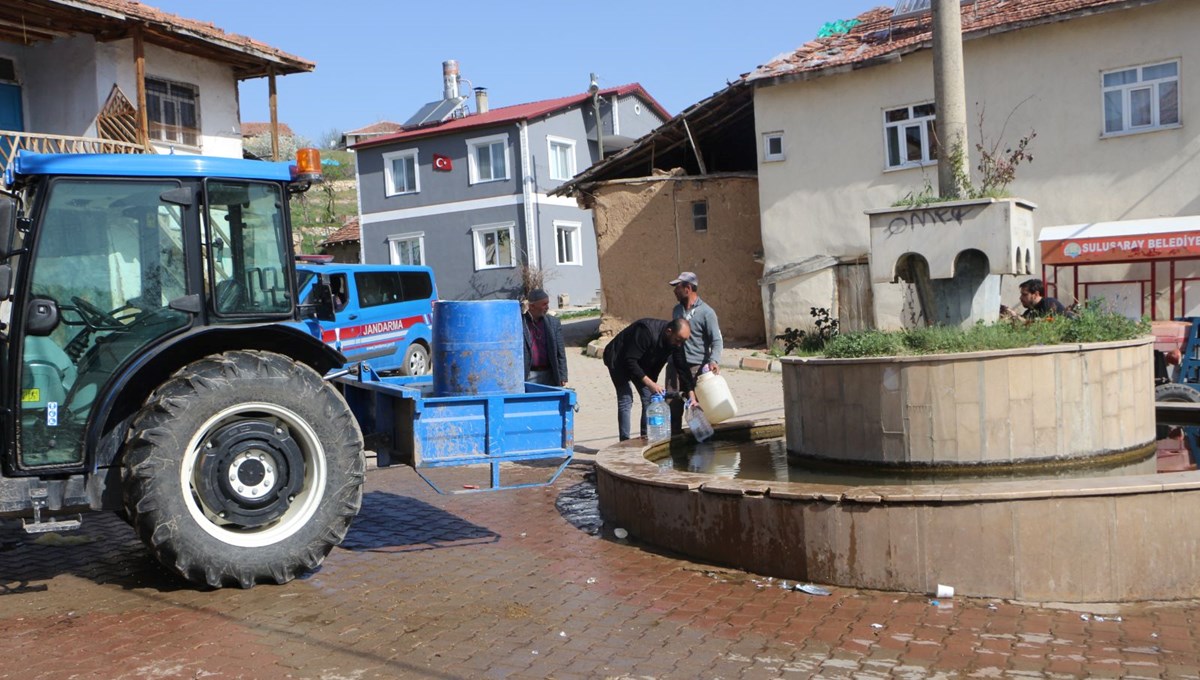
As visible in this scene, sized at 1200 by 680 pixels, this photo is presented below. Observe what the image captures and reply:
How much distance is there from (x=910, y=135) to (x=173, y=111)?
561 inches

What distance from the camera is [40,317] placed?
5852mm

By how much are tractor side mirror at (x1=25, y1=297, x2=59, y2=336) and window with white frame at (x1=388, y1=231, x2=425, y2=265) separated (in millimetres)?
30197

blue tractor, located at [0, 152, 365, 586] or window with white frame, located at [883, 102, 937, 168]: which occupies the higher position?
window with white frame, located at [883, 102, 937, 168]

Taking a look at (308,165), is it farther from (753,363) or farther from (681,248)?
(681,248)

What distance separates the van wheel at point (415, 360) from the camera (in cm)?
1938

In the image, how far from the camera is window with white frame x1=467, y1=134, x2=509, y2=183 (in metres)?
34.3

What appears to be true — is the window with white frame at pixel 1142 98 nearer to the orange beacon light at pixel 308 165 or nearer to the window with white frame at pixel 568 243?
the orange beacon light at pixel 308 165

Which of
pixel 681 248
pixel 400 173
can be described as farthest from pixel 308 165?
pixel 400 173

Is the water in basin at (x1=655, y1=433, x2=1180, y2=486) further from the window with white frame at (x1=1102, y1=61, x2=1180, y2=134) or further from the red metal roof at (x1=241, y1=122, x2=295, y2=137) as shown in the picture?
the red metal roof at (x1=241, y1=122, x2=295, y2=137)

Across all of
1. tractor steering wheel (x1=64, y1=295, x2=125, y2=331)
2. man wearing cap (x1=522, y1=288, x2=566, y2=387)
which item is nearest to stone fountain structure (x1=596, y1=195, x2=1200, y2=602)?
man wearing cap (x1=522, y1=288, x2=566, y2=387)

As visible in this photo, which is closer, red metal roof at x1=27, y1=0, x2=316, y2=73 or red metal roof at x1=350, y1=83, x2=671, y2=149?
red metal roof at x1=27, y1=0, x2=316, y2=73

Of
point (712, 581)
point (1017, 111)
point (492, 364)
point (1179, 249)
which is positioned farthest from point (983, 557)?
point (1017, 111)

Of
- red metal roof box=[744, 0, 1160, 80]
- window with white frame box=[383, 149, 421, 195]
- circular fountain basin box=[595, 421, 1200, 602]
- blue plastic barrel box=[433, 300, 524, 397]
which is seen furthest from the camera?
window with white frame box=[383, 149, 421, 195]

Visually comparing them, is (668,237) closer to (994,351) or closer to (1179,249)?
(1179,249)
